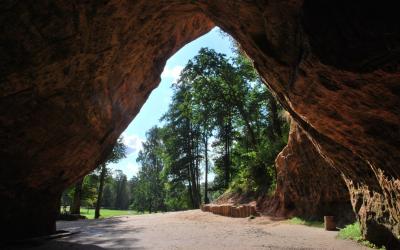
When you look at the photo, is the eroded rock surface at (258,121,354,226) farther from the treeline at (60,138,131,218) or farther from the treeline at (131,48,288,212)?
the treeline at (60,138,131,218)

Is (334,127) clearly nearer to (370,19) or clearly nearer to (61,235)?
(370,19)

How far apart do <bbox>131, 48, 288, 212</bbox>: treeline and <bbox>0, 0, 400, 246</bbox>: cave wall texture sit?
14281 mm

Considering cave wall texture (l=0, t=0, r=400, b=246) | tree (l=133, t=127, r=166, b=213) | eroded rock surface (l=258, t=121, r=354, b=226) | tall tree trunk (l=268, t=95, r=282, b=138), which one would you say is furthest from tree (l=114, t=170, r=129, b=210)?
cave wall texture (l=0, t=0, r=400, b=246)

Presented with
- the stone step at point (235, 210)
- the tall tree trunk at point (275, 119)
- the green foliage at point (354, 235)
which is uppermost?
the tall tree trunk at point (275, 119)

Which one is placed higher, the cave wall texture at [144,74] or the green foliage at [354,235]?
the cave wall texture at [144,74]

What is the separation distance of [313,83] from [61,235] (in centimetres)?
1080

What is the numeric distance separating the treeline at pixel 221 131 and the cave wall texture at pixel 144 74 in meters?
14.3

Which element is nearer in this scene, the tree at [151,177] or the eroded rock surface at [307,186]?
the eroded rock surface at [307,186]

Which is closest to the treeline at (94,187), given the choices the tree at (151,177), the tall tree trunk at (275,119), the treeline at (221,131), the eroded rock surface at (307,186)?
Answer: the treeline at (221,131)

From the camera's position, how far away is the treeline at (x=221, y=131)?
26.1 metres

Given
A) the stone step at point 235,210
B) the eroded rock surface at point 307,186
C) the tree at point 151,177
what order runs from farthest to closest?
the tree at point 151,177
the stone step at point 235,210
the eroded rock surface at point 307,186

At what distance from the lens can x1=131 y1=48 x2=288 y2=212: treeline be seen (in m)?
26.1

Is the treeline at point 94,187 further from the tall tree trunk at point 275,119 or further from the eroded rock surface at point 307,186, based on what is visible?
the tall tree trunk at point 275,119

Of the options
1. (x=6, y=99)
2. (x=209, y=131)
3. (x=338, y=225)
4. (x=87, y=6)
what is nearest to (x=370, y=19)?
(x=87, y=6)
